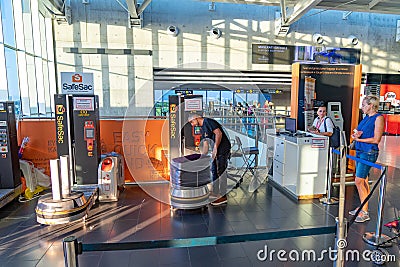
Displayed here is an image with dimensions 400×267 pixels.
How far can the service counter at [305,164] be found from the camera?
4242 mm

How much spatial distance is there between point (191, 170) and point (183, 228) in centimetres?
74

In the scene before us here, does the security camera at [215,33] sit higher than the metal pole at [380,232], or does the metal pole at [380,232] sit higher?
the security camera at [215,33]

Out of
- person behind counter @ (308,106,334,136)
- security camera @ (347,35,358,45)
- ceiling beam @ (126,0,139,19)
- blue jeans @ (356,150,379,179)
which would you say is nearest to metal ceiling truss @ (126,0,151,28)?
ceiling beam @ (126,0,139,19)

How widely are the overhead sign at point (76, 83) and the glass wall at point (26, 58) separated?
5.33 ft

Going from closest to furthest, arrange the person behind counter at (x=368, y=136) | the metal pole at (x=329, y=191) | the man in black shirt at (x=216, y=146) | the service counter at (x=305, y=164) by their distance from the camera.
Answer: the person behind counter at (x=368, y=136) → the man in black shirt at (x=216, y=146) → the metal pole at (x=329, y=191) → the service counter at (x=305, y=164)

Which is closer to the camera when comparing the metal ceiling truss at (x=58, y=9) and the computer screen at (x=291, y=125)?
the computer screen at (x=291, y=125)

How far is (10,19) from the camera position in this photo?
6.53m

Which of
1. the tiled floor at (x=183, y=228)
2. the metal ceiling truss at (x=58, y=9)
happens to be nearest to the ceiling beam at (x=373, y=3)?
the tiled floor at (x=183, y=228)

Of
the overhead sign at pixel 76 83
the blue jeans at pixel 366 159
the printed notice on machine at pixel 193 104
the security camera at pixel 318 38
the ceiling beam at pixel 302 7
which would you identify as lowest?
the blue jeans at pixel 366 159

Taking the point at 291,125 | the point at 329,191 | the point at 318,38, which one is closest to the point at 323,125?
the point at 291,125

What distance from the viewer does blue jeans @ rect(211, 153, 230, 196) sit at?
13.0 ft

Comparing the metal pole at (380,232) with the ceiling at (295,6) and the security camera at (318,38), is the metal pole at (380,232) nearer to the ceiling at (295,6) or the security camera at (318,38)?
the ceiling at (295,6)

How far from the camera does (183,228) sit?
3.33 metres

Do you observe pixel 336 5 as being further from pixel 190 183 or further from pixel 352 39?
pixel 190 183
